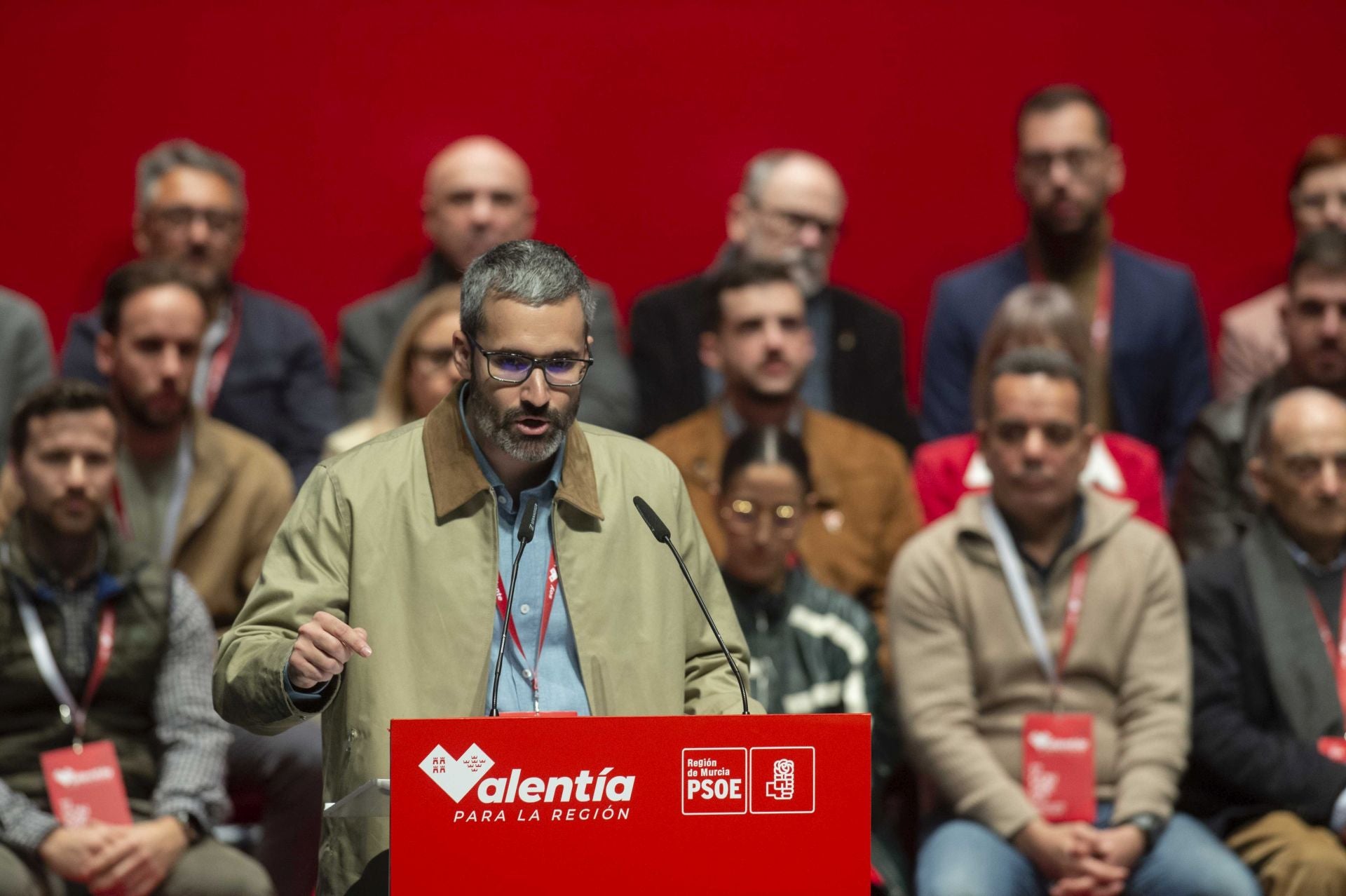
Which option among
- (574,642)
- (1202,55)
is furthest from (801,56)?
(574,642)

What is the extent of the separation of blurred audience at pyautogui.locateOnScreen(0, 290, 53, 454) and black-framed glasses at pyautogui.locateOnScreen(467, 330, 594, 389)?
2.79 m

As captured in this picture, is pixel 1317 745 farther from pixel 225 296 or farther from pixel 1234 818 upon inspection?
pixel 225 296

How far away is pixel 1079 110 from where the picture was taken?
5.07 metres

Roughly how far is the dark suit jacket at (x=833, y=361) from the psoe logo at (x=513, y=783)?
291 cm

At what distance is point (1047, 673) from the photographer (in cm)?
395

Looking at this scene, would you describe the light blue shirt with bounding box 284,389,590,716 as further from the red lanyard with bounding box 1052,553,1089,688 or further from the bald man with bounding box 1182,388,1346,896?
the bald man with bounding box 1182,388,1346,896

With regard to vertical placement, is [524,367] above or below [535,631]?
above

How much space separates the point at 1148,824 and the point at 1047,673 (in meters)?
0.40

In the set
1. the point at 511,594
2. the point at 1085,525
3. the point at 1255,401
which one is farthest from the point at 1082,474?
the point at 511,594

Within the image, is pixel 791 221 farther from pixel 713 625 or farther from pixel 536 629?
pixel 713 625

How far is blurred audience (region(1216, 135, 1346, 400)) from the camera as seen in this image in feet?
16.8

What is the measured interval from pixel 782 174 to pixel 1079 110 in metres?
0.88

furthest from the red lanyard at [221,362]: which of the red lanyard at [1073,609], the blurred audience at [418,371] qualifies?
the red lanyard at [1073,609]

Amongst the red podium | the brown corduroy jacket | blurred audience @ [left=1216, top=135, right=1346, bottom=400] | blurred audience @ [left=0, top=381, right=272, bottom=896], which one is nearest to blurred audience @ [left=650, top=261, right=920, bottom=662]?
the brown corduroy jacket
